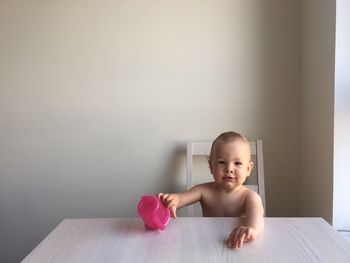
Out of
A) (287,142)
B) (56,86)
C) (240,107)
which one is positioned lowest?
(287,142)

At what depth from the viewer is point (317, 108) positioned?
1.38 m

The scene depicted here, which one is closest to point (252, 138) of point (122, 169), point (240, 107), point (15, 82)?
point (240, 107)

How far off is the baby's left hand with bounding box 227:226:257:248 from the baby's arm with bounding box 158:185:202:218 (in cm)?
20

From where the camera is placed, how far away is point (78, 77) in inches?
62.7

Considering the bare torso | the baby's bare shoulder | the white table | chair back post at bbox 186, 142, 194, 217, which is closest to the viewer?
the white table

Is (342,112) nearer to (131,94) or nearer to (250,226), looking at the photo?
(250,226)

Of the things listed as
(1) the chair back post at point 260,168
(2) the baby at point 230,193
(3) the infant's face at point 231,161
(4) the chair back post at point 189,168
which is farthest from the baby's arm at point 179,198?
(1) the chair back post at point 260,168

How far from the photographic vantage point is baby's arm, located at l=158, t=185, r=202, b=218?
0.94m

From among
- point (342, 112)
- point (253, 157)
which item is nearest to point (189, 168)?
point (253, 157)

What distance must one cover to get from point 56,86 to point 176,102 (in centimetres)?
56

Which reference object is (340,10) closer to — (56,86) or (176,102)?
(176,102)

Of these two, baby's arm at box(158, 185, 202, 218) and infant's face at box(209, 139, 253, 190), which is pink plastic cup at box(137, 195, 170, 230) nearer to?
baby's arm at box(158, 185, 202, 218)

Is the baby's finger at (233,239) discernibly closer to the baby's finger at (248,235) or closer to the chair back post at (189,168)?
the baby's finger at (248,235)

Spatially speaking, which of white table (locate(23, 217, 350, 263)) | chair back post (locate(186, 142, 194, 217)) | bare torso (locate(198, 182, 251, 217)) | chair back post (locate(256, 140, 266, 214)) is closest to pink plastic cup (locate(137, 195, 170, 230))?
white table (locate(23, 217, 350, 263))
